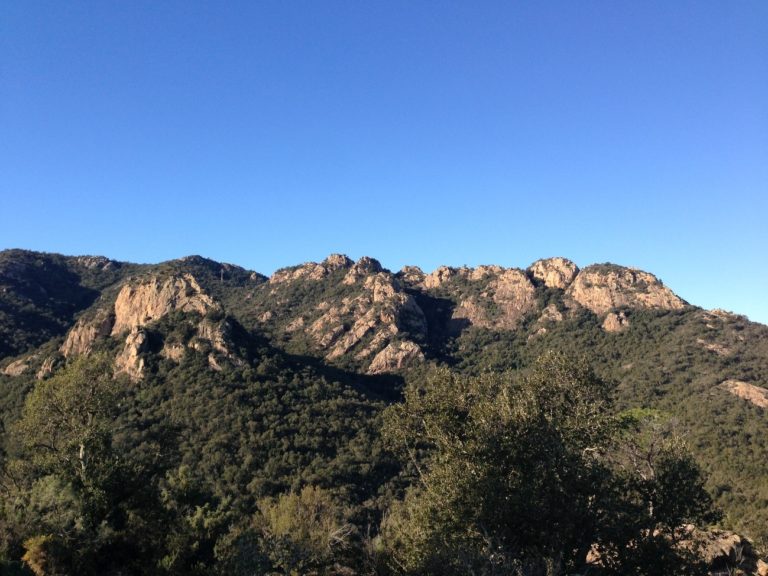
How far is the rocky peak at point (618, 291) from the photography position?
150 m

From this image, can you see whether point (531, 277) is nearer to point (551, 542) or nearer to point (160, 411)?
point (160, 411)

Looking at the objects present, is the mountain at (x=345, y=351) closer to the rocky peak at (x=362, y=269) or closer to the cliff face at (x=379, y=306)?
the cliff face at (x=379, y=306)

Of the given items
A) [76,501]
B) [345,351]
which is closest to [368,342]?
[345,351]

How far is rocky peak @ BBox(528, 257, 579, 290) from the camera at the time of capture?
175625 mm

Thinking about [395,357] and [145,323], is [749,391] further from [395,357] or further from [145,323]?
[145,323]

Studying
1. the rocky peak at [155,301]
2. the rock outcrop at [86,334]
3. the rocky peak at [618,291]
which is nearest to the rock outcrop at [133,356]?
the rock outcrop at [86,334]

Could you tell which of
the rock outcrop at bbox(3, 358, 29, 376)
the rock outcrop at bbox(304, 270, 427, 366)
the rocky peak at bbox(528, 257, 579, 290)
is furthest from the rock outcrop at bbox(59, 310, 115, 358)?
the rocky peak at bbox(528, 257, 579, 290)

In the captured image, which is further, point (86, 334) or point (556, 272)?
point (556, 272)

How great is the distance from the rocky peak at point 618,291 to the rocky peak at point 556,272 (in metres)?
3.91

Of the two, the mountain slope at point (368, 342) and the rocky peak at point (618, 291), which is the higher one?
the rocky peak at point (618, 291)

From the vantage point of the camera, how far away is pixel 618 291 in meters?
158

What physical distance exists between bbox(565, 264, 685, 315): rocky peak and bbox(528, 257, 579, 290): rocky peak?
12.8ft

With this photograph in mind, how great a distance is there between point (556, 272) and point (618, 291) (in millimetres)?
25227

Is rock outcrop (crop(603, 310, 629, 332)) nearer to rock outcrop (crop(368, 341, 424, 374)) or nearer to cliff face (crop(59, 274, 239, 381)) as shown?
rock outcrop (crop(368, 341, 424, 374))
